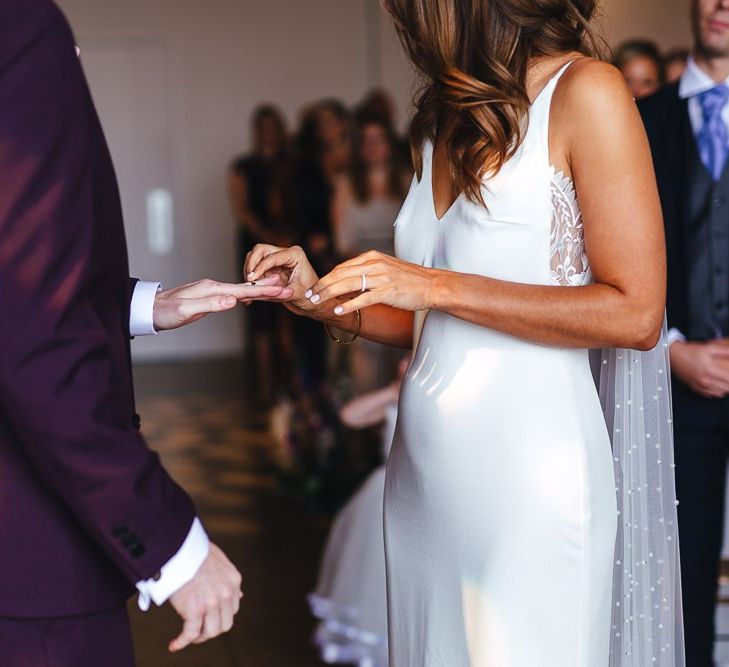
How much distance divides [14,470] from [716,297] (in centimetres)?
181

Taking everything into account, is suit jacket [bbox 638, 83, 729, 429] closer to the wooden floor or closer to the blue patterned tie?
the blue patterned tie

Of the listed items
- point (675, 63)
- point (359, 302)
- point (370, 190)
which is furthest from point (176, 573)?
point (370, 190)

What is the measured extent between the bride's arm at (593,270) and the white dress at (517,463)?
0.07m

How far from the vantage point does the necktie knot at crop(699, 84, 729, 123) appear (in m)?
2.60

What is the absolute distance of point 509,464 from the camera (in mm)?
1827

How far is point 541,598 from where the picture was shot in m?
1.83

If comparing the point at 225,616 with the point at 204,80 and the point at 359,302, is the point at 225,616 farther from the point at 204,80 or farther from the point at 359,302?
the point at 204,80

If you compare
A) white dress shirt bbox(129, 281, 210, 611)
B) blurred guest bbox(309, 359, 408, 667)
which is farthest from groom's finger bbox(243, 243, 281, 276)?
blurred guest bbox(309, 359, 408, 667)

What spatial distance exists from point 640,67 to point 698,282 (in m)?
1.75

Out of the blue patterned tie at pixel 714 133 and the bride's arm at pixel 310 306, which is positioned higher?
the blue patterned tie at pixel 714 133

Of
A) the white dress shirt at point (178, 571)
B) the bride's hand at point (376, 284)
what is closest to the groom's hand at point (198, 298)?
the bride's hand at point (376, 284)

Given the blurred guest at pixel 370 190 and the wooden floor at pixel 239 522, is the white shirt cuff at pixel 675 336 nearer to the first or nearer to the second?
the wooden floor at pixel 239 522

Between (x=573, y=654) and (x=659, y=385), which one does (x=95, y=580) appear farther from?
(x=659, y=385)

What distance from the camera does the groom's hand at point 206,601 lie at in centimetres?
135
